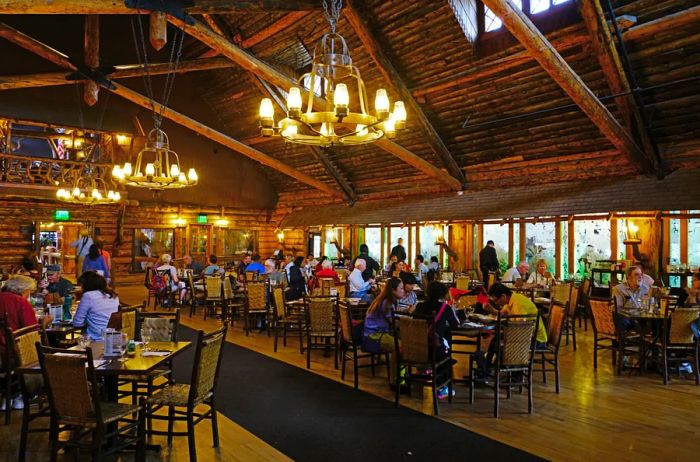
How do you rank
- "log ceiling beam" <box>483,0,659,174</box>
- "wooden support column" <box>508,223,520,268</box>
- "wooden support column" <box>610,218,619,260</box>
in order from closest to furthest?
"log ceiling beam" <box>483,0,659,174</box>
"wooden support column" <box>610,218,619,260</box>
"wooden support column" <box>508,223,520,268</box>

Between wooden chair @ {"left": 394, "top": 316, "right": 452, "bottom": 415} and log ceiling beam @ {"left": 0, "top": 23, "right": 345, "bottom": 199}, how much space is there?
840 centimetres

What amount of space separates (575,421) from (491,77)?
26.2ft

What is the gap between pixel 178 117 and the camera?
14055mm

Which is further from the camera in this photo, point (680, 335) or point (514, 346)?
point (680, 335)

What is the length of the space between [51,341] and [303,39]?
388 inches

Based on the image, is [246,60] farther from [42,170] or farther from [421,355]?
[42,170]

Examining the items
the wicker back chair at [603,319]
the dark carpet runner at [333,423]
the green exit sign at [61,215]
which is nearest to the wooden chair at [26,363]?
the dark carpet runner at [333,423]

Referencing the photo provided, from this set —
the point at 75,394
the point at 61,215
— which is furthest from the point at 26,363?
the point at 61,215

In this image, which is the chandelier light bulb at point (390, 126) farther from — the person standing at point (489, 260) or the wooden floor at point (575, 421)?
the person standing at point (489, 260)

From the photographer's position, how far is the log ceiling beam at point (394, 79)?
34.7 ft

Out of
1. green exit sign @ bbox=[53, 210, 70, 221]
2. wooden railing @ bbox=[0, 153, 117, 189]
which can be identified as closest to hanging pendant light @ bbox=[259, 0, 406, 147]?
wooden railing @ bbox=[0, 153, 117, 189]

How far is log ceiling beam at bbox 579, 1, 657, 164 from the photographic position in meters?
8.02

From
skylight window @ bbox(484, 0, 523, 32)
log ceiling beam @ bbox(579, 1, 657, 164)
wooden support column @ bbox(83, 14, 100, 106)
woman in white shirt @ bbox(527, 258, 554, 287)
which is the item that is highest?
skylight window @ bbox(484, 0, 523, 32)

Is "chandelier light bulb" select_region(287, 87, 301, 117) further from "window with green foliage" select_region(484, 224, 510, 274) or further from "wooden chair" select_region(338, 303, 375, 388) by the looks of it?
"window with green foliage" select_region(484, 224, 510, 274)
